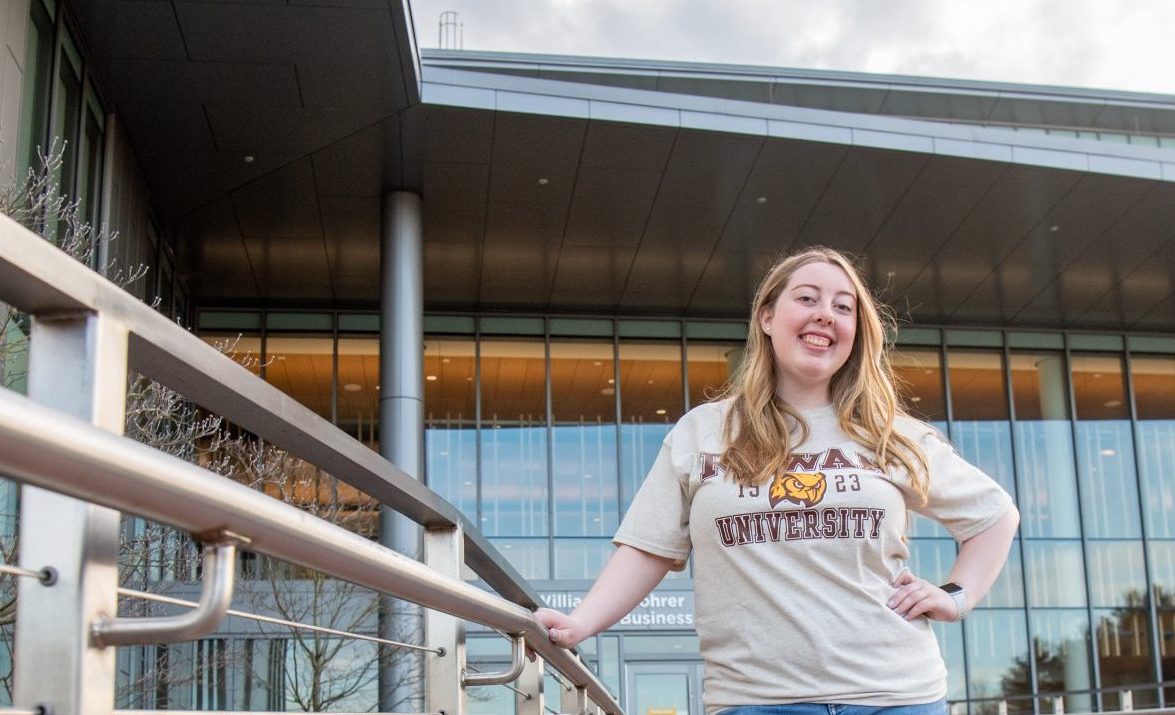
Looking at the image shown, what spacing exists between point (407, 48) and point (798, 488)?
1049cm

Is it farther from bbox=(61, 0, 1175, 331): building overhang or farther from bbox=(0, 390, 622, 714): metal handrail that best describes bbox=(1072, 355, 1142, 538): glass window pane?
bbox=(0, 390, 622, 714): metal handrail

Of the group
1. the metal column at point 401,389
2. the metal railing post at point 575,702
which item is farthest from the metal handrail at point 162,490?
the metal column at point 401,389

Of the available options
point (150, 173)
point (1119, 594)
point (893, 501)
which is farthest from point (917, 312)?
point (893, 501)

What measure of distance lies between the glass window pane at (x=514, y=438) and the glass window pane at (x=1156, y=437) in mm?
9825

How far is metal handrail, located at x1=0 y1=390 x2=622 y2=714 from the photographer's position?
2.84 ft

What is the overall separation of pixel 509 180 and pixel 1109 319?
11499 mm

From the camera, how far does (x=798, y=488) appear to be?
252cm

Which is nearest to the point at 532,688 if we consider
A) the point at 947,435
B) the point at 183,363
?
the point at 183,363

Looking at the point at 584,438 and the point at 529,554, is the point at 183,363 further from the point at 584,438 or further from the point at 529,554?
the point at 584,438

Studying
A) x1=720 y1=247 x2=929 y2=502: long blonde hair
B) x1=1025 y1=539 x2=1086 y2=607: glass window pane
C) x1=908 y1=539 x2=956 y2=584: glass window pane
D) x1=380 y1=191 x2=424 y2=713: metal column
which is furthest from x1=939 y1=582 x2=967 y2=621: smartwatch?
x1=1025 y1=539 x2=1086 y2=607: glass window pane

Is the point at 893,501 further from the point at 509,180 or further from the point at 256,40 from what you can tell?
the point at 509,180

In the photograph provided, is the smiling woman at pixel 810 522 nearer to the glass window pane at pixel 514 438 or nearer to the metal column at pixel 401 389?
the metal column at pixel 401 389

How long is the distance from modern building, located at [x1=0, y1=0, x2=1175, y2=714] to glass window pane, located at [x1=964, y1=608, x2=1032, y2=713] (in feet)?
0.15

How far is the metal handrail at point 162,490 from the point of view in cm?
86
